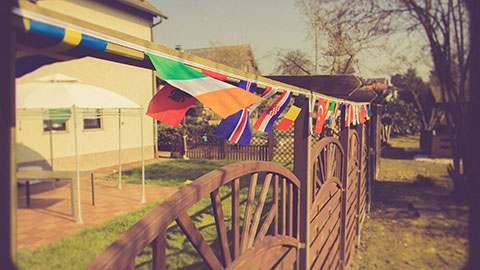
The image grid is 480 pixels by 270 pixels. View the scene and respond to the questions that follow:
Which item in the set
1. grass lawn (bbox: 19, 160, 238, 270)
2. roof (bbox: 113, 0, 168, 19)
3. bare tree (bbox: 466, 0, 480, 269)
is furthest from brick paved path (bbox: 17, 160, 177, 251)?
bare tree (bbox: 466, 0, 480, 269)

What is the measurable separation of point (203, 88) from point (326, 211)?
2.61 m

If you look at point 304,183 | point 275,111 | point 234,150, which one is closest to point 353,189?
point 304,183

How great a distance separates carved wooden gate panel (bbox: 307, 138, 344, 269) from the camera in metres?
2.82

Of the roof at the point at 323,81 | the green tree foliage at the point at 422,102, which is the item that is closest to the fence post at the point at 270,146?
the green tree foliage at the point at 422,102

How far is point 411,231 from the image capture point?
20.3ft

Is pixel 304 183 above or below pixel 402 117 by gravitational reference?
below

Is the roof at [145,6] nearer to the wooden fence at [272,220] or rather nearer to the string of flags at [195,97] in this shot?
the string of flags at [195,97]

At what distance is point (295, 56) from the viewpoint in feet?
54.9

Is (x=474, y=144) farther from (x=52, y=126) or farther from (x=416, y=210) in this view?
(x=52, y=126)

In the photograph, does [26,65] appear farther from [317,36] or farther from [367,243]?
[317,36]

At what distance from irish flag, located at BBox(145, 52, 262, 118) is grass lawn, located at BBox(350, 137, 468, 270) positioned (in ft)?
15.2

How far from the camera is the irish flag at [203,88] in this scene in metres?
1.05

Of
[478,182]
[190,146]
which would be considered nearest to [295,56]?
[190,146]

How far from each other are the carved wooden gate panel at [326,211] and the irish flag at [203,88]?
1.57 meters
